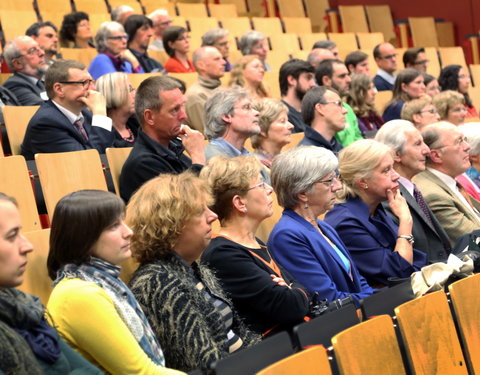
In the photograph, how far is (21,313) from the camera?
4.41 ft

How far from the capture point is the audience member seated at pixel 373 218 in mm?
2400

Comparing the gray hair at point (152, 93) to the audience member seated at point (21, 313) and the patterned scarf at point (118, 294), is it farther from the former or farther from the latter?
the audience member seated at point (21, 313)

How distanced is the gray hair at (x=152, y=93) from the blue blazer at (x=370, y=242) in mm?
637

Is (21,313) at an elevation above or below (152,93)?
below

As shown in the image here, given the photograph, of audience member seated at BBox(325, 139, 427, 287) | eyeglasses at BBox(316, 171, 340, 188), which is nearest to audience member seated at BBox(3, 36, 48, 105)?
audience member seated at BBox(325, 139, 427, 287)

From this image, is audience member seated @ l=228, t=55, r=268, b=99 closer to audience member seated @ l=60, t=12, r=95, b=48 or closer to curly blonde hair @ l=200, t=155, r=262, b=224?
audience member seated @ l=60, t=12, r=95, b=48

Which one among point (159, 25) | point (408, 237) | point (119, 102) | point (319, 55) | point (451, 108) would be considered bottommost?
point (408, 237)

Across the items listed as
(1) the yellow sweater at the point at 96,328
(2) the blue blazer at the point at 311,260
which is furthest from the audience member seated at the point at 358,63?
(1) the yellow sweater at the point at 96,328

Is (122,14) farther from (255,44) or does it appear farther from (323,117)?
(323,117)

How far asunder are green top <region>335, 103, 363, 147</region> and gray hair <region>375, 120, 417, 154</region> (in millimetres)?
781

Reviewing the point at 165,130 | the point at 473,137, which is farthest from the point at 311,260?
the point at 473,137

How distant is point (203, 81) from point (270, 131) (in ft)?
3.65

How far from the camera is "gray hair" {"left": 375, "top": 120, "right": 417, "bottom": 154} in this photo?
281 cm

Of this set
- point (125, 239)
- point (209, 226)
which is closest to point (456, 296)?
point (209, 226)
